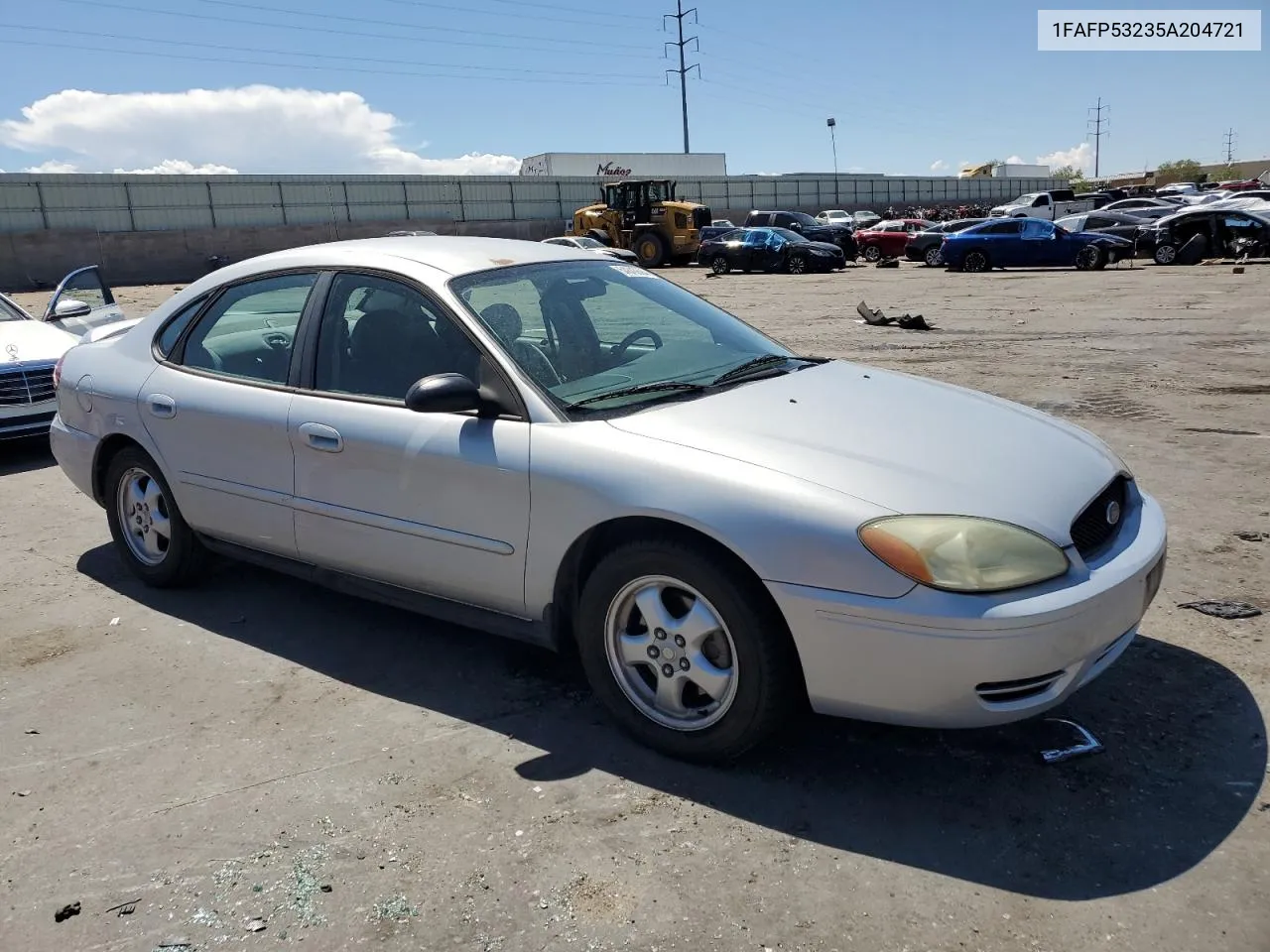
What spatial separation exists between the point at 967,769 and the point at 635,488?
4.23ft

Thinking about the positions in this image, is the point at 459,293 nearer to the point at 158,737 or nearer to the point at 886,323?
Answer: the point at 158,737

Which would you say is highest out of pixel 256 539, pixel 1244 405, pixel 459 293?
pixel 459 293

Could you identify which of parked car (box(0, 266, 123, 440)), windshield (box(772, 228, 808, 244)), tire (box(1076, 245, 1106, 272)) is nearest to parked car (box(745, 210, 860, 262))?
windshield (box(772, 228, 808, 244))

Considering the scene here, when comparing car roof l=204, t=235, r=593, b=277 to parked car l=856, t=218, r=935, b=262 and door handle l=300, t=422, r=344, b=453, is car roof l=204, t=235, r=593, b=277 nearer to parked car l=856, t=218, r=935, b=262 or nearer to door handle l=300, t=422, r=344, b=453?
door handle l=300, t=422, r=344, b=453

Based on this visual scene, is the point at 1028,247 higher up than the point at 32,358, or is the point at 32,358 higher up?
the point at 32,358

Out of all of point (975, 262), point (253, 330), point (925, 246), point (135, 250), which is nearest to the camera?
point (253, 330)

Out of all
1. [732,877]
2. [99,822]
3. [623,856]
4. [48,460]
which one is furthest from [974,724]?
[48,460]

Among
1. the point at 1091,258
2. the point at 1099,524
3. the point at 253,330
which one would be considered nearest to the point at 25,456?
the point at 253,330

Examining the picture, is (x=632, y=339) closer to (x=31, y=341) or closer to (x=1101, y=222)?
(x=31, y=341)

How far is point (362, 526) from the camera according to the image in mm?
3701

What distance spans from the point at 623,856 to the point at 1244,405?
737 centimetres

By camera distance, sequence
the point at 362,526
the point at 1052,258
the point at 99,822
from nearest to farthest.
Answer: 1. the point at 99,822
2. the point at 362,526
3. the point at 1052,258

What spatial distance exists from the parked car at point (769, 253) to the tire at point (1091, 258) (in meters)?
7.17

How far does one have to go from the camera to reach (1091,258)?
25.4 m
